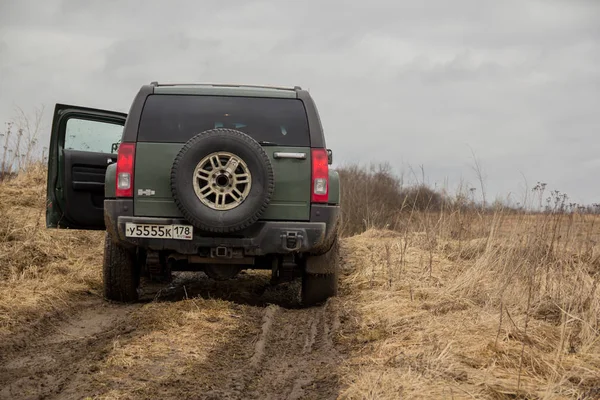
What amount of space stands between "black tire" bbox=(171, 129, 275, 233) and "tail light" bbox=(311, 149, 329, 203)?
0.40 m

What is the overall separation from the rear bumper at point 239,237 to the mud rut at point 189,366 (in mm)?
563

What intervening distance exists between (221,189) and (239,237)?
0.43 metres

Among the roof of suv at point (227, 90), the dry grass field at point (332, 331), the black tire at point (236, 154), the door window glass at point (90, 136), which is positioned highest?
the roof of suv at point (227, 90)

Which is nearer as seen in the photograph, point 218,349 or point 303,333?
point 218,349

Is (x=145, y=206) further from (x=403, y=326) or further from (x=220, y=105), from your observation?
(x=403, y=326)

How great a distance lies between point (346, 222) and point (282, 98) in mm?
11663

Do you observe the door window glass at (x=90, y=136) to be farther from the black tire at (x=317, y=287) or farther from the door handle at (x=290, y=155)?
the black tire at (x=317, y=287)

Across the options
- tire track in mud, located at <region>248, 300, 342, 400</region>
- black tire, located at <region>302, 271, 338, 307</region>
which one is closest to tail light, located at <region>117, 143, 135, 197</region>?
tire track in mud, located at <region>248, 300, 342, 400</region>

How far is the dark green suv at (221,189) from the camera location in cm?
541

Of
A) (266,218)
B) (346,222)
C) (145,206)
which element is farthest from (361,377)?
(346,222)

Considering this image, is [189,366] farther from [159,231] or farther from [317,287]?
[317,287]

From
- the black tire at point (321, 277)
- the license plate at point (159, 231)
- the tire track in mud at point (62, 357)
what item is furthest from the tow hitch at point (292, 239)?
the tire track in mud at point (62, 357)

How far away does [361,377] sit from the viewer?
3.85 m

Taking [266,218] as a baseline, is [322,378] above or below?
below
